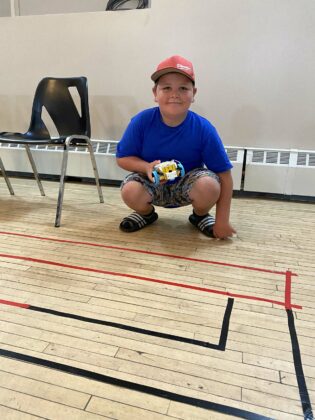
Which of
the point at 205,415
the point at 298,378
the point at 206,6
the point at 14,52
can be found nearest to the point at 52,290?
the point at 205,415

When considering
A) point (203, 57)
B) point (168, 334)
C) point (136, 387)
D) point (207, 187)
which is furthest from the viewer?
point (203, 57)

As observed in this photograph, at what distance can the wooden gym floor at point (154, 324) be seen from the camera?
74 cm

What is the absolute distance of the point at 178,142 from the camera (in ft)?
5.20

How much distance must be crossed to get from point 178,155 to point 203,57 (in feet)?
3.55

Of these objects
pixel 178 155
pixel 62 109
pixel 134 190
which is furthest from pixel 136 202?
pixel 62 109

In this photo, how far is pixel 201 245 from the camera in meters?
1.55

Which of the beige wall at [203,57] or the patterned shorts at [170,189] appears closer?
the patterned shorts at [170,189]

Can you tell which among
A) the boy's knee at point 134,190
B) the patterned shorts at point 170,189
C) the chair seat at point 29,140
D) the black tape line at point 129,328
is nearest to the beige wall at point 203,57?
the chair seat at point 29,140

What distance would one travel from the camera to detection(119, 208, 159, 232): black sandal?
169 cm

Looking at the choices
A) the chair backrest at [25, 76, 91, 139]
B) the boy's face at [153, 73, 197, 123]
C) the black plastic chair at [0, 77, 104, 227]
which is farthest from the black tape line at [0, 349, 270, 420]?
the chair backrest at [25, 76, 91, 139]

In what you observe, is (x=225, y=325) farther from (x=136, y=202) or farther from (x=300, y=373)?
(x=136, y=202)

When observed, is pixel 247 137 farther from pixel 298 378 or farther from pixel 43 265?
pixel 298 378

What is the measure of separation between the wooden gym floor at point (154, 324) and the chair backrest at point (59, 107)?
0.73 m

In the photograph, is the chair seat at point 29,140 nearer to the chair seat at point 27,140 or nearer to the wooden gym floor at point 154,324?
the chair seat at point 27,140
